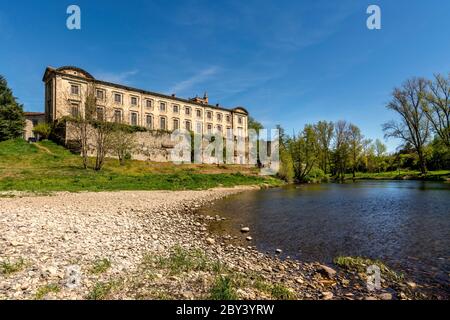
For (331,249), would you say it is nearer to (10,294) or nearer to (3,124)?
(10,294)

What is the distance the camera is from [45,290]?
13.4 ft

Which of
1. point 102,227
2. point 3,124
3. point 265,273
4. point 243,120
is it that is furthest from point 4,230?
point 243,120

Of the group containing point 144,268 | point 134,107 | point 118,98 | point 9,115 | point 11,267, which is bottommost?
point 144,268

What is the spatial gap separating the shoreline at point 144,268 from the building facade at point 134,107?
28075 millimetres

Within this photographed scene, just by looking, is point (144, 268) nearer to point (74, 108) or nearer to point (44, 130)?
point (74, 108)

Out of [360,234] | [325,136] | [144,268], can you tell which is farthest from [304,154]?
[144,268]

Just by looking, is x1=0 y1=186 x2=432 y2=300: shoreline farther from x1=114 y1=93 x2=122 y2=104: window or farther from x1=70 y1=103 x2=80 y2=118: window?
x1=114 y1=93 x2=122 y2=104: window

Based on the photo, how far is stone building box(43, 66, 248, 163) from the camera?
134ft

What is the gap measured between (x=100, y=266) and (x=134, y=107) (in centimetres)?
5079

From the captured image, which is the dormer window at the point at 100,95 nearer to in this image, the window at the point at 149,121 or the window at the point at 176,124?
the window at the point at 149,121

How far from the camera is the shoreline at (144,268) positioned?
14.3 feet

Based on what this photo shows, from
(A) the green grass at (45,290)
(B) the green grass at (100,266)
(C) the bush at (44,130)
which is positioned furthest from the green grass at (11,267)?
(C) the bush at (44,130)

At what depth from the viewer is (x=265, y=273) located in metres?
5.68

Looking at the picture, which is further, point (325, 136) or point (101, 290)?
point (325, 136)
